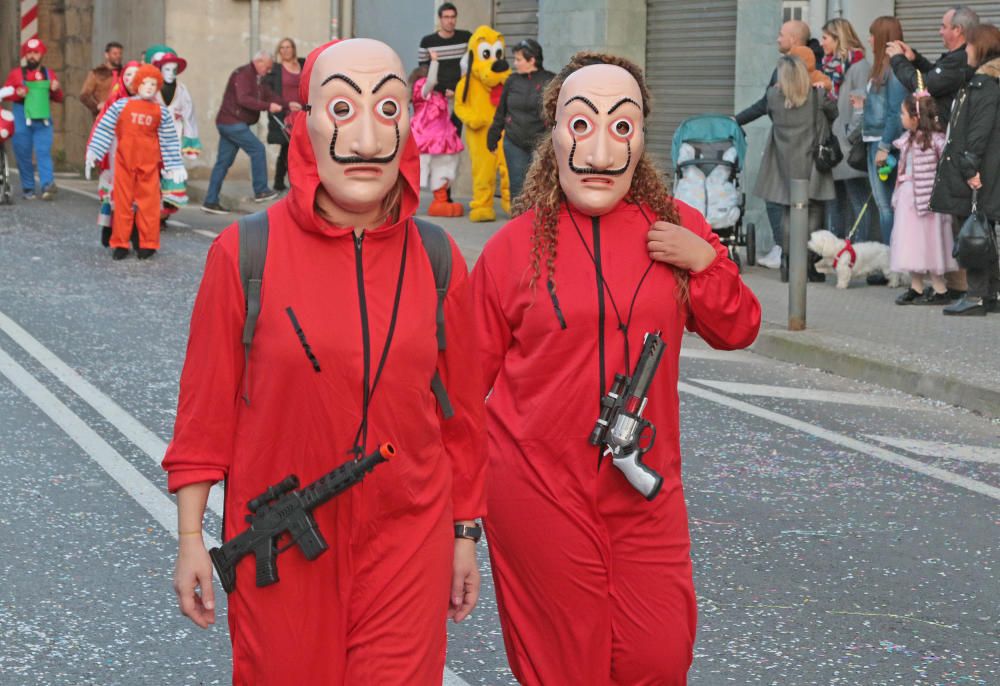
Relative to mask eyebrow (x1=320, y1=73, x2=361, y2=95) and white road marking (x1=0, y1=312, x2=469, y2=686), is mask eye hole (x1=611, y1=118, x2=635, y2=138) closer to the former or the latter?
mask eyebrow (x1=320, y1=73, x2=361, y2=95)

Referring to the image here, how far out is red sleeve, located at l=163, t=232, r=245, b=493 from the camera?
3.34 m

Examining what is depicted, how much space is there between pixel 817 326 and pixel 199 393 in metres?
9.23

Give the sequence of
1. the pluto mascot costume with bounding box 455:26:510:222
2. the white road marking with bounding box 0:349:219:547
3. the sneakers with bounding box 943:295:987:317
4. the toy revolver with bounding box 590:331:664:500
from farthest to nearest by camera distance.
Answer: the pluto mascot costume with bounding box 455:26:510:222 < the sneakers with bounding box 943:295:987:317 < the white road marking with bounding box 0:349:219:547 < the toy revolver with bounding box 590:331:664:500

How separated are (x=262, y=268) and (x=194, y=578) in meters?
0.59

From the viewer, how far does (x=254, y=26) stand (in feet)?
80.8

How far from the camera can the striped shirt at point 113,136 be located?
15922 mm

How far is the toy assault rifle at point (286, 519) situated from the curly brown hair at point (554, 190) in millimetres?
966

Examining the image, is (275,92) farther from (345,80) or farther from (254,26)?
(345,80)

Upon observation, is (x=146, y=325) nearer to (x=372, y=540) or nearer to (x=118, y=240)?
(x=118, y=240)

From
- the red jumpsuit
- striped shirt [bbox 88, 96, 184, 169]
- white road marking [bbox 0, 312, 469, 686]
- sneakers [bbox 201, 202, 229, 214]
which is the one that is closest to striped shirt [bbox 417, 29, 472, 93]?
sneakers [bbox 201, 202, 229, 214]

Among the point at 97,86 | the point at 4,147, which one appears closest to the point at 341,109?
the point at 4,147

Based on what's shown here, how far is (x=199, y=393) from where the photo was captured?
336 centimetres

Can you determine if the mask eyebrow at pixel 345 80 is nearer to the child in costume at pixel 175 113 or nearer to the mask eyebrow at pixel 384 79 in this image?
the mask eyebrow at pixel 384 79

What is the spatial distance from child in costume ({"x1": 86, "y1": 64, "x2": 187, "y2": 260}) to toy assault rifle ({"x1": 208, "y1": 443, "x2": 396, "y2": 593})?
12.6 meters
